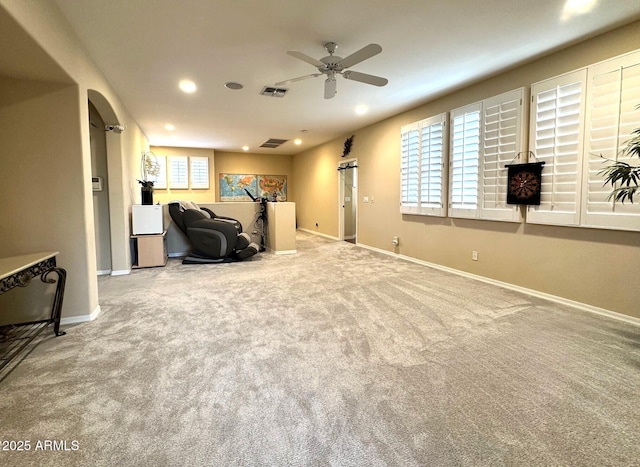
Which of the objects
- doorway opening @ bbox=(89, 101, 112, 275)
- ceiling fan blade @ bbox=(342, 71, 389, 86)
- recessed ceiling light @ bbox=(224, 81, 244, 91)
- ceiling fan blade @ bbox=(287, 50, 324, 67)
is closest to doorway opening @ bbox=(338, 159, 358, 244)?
recessed ceiling light @ bbox=(224, 81, 244, 91)

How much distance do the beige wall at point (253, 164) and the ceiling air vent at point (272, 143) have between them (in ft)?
4.65

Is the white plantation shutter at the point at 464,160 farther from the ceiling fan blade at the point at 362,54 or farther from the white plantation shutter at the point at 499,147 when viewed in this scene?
the ceiling fan blade at the point at 362,54

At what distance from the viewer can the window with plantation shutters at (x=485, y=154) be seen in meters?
3.80

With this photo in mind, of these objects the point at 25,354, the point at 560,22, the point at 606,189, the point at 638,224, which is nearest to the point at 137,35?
the point at 25,354

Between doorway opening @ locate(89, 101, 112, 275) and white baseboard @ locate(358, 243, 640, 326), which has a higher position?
doorway opening @ locate(89, 101, 112, 275)

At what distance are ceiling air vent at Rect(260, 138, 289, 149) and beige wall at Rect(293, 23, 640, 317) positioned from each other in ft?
7.02

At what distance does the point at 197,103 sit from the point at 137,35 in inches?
82.9

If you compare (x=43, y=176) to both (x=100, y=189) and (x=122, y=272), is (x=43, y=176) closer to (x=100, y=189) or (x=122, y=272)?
A: (x=100, y=189)

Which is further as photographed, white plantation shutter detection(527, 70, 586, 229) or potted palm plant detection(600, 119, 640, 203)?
white plantation shutter detection(527, 70, 586, 229)

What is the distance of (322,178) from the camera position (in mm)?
8922

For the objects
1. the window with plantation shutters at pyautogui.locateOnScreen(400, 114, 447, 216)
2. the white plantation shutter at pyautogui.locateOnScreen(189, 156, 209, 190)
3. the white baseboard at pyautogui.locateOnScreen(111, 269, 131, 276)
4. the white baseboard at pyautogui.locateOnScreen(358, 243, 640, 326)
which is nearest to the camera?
the white baseboard at pyautogui.locateOnScreen(358, 243, 640, 326)

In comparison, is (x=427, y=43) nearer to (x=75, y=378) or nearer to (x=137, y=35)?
(x=137, y=35)

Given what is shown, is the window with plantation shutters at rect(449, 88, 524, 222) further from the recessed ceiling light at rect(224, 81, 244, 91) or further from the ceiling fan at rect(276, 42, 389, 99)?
the recessed ceiling light at rect(224, 81, 244, 91)

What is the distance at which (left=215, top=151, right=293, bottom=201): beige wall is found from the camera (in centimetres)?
1011
